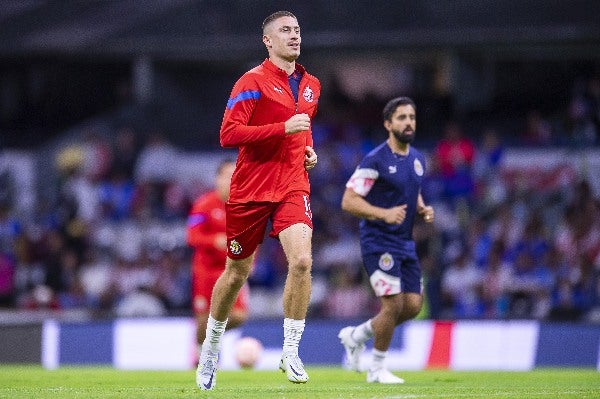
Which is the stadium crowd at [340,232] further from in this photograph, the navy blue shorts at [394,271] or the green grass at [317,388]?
the navy blue shorts at [394,271]

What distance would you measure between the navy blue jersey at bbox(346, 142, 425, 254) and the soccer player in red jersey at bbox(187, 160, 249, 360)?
114 inches

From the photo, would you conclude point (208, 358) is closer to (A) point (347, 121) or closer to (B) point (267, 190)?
(B) point (267, 190)

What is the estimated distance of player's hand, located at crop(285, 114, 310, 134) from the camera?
8.85 metres

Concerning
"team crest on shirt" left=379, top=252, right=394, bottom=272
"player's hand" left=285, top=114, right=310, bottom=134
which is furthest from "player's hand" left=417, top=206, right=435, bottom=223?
"player's hand" left=285, top=114, right=310, bottom=134

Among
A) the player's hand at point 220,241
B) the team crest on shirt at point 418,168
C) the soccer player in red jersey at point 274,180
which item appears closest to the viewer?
the soccer player in red jersey at point 274,180

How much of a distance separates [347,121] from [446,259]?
16.5ft

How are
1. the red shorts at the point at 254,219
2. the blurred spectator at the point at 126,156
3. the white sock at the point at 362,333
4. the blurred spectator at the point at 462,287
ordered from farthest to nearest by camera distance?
the blurred spectator at the point at 126,156
the blurred spectator at the point at 462,287
the white sock at the point at 362,333
the red shorts at the point at 254,219

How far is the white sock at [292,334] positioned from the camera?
8.91 meters

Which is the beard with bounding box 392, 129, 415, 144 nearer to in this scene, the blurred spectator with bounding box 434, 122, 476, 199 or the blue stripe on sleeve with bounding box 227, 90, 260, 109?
the blue stripe on sleeve with bounding box 227, 90, 260, 109

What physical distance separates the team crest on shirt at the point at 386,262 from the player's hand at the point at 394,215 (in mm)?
363

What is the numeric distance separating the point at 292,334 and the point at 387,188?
2955mm

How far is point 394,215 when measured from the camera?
1127 centimetres

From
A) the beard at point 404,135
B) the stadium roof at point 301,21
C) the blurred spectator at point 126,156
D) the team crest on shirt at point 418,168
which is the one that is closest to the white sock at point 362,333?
the team crest on shirt at point 418,168

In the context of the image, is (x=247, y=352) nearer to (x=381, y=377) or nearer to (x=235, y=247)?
(x=381, y=377)
